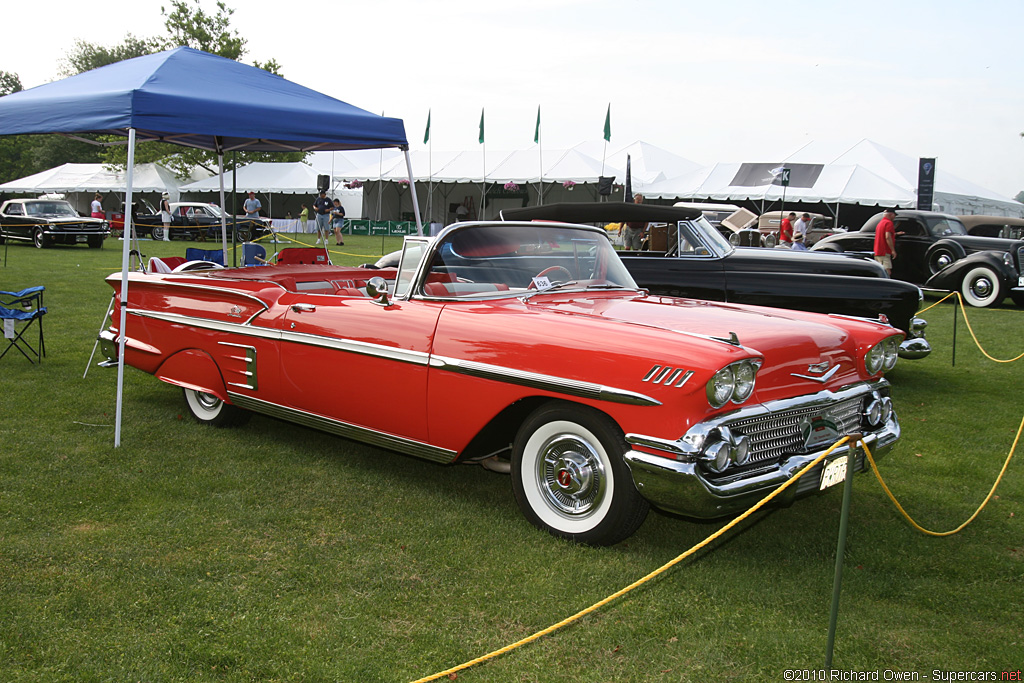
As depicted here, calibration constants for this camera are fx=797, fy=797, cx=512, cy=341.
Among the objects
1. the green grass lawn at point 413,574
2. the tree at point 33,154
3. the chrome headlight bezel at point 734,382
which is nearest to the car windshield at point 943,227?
the green grass lawn at point 413,574

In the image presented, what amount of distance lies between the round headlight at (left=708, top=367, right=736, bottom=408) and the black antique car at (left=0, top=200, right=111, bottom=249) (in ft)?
82.1

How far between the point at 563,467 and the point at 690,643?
3.34 feet

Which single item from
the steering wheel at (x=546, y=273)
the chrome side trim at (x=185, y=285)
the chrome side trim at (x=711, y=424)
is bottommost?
the chrome side trim at (x=711, y=424)

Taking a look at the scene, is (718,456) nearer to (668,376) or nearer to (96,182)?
(668,376)

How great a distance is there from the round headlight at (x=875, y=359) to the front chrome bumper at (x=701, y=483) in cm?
82

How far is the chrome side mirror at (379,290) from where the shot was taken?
4.30m

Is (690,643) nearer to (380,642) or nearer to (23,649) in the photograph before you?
(380,642)

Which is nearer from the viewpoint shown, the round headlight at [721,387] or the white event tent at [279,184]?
the round headlight at [721,387]

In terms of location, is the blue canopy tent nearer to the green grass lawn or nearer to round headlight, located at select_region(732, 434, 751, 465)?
the green grass lawn

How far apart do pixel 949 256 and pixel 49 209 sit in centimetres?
2482

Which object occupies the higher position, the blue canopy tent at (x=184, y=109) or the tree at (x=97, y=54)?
the tree at (x=97, y=54)

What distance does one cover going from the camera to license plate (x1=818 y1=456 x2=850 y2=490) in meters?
3.41

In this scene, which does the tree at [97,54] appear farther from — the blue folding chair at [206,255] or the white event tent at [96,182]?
the blue folding chair at [206,255]

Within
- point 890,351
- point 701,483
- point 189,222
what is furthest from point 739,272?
point 189,222
